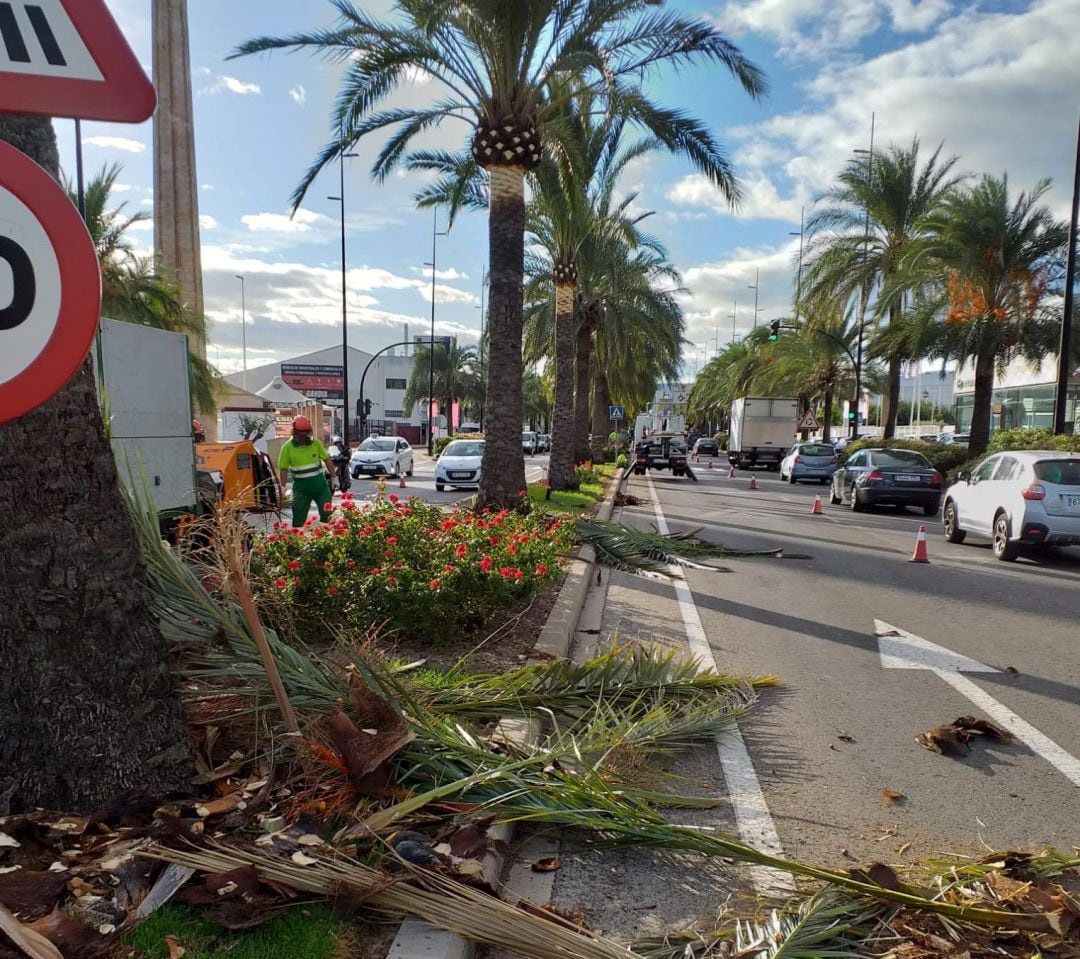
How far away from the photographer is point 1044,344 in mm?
24453

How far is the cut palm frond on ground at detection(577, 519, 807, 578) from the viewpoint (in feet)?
36.3

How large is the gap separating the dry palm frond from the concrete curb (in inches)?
2.4

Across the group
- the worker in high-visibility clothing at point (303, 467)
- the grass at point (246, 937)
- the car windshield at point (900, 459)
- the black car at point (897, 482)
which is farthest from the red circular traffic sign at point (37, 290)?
the car windshield at point (900, 459)

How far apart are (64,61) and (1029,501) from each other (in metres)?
12.2

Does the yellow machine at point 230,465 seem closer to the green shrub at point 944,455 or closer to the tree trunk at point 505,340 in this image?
the tree trunk at point 505,340

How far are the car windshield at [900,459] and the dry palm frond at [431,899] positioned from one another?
18.5 meters

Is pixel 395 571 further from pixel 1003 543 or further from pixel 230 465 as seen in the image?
pixel 1003 543

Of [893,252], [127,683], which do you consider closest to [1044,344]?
[893,252]

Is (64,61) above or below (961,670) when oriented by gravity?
above

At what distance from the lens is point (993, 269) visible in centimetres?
2500

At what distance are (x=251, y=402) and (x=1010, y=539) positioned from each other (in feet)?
130

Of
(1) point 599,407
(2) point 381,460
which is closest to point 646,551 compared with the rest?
(2) point 381,460

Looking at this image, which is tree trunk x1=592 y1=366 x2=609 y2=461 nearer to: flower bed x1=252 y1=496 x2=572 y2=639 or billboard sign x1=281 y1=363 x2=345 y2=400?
flower bed x1=252 y1=496 x2=572 y2=639

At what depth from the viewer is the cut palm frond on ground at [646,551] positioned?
36.3ft
